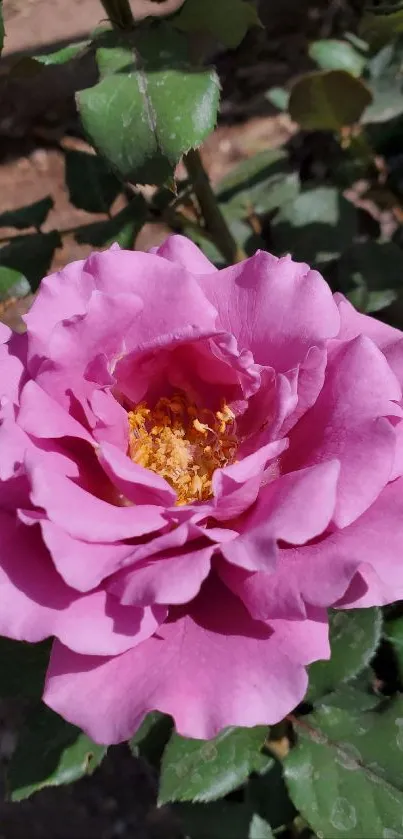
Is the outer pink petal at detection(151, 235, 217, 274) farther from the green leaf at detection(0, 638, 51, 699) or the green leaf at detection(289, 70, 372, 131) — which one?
the green leaf at detection(289, 70, 372, 131)

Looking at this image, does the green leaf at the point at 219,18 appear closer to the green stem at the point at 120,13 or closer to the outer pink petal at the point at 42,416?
the green stem at the point at 120,13

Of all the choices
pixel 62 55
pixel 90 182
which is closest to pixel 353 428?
pixel 62 55

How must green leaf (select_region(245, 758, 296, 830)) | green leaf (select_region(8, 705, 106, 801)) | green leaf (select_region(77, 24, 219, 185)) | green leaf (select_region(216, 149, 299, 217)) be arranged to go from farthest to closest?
1. green leaf (select_region(216, 149, 299, 217))
2. green leaf (select_region(245, 758, 296, 830))
3. green leaf (select_region(8, 705, 106, 801))
4. green leaf (select_region(77, 24, 219, 185))

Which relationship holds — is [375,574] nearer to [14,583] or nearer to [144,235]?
[14,583]

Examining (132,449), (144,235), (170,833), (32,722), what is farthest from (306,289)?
(144,235)

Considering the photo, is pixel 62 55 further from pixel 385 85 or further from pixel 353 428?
pixel 385 85

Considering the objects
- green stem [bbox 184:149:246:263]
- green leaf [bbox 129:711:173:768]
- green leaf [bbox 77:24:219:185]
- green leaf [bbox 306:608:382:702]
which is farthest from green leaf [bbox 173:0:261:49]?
green leaf [bbox 129:711:173:768]

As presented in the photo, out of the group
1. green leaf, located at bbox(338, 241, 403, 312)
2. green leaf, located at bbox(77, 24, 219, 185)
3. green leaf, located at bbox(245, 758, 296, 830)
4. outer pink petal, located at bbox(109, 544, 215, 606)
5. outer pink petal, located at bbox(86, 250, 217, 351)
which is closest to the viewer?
outer pink petal, located at bbox(109, 544, 215, 606)
